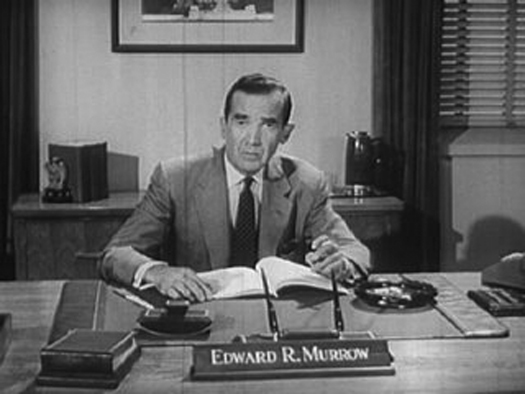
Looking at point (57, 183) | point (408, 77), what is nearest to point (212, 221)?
point (57, 183)

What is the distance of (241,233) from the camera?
4.21 ft

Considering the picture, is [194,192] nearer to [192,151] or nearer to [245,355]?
[192,151]

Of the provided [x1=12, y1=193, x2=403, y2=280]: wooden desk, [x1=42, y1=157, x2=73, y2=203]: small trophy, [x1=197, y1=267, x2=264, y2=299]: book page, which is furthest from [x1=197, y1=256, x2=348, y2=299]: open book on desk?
[x1=42, y1=157, x2=73, y2=203]: small trophy

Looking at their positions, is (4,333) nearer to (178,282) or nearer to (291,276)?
(178,282)

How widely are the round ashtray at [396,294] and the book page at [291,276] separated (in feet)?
0.12

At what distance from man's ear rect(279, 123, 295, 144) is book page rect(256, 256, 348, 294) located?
0.52 ft

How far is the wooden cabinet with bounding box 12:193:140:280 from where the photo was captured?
119cm

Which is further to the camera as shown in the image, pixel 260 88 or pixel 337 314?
pixel 260 88

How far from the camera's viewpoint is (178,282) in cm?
120

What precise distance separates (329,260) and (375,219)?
3.2 inches

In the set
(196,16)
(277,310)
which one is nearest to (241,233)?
(277,310)

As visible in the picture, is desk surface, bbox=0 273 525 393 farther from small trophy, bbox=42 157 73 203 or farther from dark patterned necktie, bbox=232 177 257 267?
dark patterned necktie, bbox=232 177 257 267

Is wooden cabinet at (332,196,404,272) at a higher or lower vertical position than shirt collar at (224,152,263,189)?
lower

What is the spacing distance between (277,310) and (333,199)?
21 centimetres
